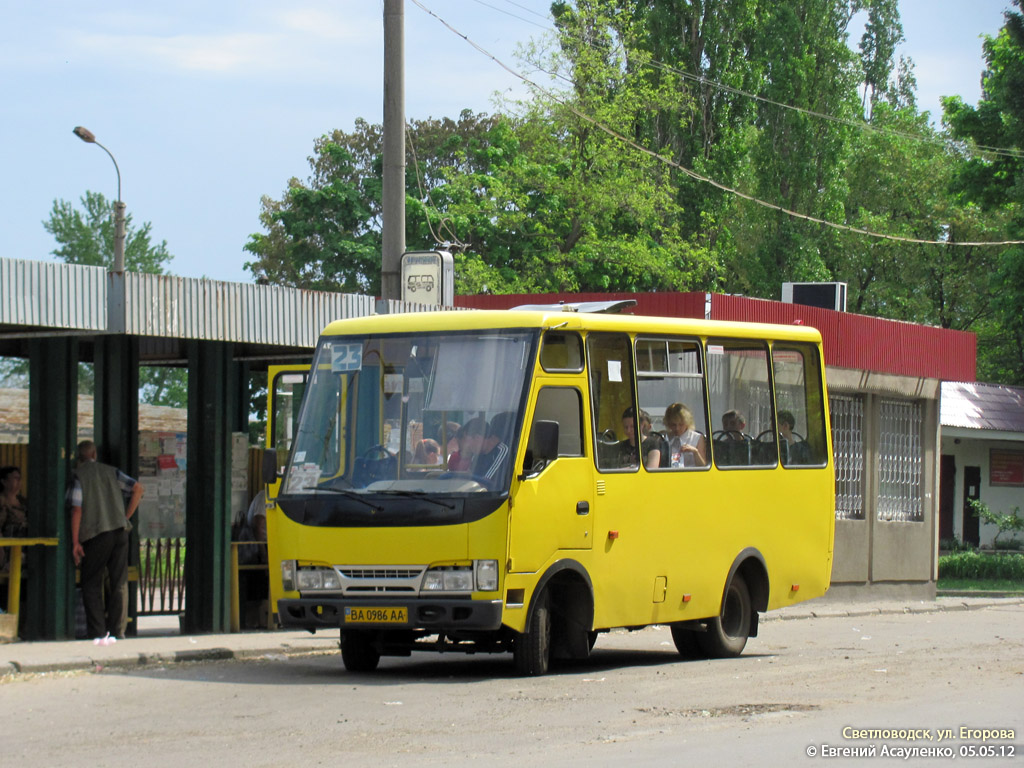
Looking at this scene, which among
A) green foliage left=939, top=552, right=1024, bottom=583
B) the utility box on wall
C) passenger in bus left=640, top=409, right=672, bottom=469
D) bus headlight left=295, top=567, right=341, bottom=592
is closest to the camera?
bus headlight left=295, top=567, right=341, bottom=592

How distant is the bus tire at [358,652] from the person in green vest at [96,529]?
9.86 feet

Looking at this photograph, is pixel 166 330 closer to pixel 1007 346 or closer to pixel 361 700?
pixel 361 700

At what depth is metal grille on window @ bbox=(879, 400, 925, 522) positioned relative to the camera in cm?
2578

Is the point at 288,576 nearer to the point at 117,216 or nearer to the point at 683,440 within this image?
the point at 683,440

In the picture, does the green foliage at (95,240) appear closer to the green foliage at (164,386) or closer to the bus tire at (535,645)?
the green foliage at (164,386)

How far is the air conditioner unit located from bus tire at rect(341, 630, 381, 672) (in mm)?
14546

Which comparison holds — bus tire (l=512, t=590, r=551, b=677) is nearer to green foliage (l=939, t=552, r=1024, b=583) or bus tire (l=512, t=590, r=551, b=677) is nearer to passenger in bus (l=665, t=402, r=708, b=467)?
passenger in bus (l=665, t=402, r=708, b=467)

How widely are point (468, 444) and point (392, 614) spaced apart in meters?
1.42

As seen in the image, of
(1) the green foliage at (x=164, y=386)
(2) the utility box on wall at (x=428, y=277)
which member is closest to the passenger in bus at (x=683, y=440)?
(2) the utility box on wall at (x=428, y=277)

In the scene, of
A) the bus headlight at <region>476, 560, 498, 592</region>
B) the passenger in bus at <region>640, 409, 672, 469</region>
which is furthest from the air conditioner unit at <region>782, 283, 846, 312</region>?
the bus headlight at <region>476, 560, 498, 592</region>

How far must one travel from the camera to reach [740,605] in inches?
588

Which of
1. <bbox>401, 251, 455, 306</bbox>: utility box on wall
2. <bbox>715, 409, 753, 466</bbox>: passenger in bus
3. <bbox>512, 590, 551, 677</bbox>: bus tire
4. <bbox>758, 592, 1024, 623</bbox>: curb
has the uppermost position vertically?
<bbox>401, 251, 455, 306</bbox>: utility box on wall

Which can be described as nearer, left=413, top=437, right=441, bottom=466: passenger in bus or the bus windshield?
the bus windshield

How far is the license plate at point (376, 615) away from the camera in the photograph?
11867mm
